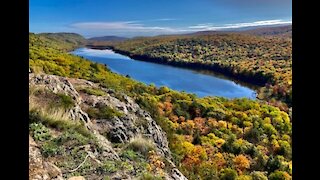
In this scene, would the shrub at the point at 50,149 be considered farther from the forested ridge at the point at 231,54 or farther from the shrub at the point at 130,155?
the forested ridge at the point at 231,54

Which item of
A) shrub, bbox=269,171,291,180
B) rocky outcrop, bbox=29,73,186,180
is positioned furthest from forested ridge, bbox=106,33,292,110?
rocky outcrop, bbox=29,73,186,180

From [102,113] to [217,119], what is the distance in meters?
18.8

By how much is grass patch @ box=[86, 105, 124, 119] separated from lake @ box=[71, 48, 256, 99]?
2618 centimetres

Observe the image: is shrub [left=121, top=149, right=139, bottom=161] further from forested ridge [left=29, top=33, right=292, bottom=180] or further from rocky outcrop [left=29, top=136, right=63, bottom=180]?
forested ridge [left=29, top=33, right=292, bottom=180]

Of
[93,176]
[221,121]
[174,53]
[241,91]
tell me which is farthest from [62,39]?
[93,176]

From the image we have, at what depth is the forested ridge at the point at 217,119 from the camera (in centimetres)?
1166

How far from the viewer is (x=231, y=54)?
53.1m

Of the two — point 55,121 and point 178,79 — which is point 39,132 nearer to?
point 55,121

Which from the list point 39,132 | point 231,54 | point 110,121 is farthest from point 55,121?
point 231,54
